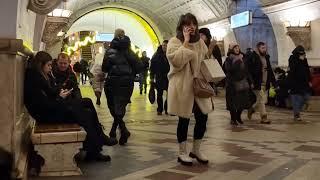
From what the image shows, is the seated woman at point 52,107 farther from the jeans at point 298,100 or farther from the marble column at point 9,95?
the jeans at point 298,100

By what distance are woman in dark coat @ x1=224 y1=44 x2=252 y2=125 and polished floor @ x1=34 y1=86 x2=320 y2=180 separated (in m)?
0.43

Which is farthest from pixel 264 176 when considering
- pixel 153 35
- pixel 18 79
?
pixel 153 35

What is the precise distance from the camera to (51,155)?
475cm

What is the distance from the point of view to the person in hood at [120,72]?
22.0ft

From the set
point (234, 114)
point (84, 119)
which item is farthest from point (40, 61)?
point (234, 114)

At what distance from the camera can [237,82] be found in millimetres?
8938

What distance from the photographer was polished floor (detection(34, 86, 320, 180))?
16.1 feet

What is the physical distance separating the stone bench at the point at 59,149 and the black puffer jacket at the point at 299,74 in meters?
6.07

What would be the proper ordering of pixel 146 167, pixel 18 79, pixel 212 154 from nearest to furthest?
1. pixel 18 79
2. pixel 146 167
3. pixel 212 154

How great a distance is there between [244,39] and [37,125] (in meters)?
13.6

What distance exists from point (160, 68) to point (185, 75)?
17.9 ft

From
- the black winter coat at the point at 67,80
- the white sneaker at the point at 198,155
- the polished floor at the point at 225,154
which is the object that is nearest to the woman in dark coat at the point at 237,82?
the polished floor at the point at 225,154

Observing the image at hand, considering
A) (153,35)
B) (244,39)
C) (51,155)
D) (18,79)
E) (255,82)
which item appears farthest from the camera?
(153,35)

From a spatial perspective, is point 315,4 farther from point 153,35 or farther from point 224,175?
point 153,35
